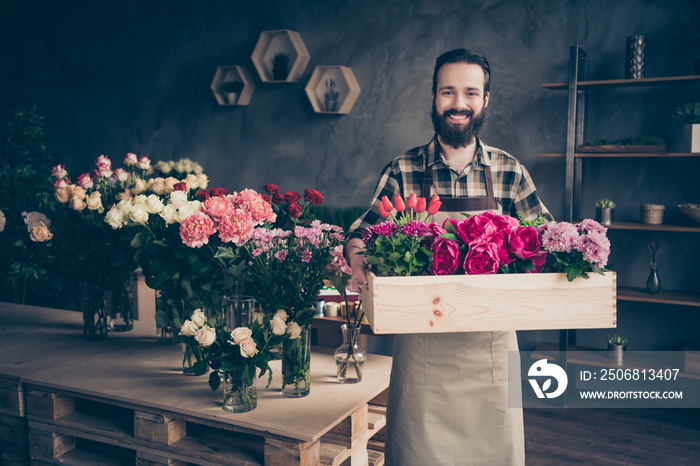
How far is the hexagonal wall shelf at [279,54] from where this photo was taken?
186 inches

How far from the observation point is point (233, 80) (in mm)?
5055

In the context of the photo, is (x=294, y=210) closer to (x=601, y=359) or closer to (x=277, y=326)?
(x=277, y=326)

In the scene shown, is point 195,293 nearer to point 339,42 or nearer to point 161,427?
point 161,427

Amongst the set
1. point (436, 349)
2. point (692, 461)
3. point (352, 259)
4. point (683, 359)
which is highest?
point (352, 259)

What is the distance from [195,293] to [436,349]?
72cm

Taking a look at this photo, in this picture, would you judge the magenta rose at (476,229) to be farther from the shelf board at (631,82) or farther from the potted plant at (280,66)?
the potted plant at (280,66)

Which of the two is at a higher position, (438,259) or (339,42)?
(339,42)

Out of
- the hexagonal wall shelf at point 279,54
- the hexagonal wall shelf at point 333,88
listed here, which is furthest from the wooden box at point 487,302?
the hexagonal wall shelf at point 279,54

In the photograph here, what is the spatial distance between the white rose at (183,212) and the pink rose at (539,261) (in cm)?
92

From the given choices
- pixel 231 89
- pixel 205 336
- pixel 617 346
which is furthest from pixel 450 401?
pixel 231 89

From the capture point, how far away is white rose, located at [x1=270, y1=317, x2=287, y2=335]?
1.50 metres

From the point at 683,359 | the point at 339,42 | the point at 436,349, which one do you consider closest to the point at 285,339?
the point at 436,349

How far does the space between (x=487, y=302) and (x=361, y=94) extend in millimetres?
3532

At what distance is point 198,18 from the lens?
521 centimetres
